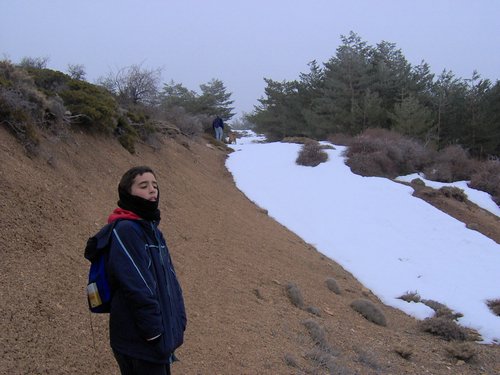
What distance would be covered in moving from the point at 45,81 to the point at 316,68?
116 ft

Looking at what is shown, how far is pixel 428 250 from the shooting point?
37.7 feet

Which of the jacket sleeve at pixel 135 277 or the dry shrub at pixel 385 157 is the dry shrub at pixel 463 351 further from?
the dry shrub at pixel 385 157

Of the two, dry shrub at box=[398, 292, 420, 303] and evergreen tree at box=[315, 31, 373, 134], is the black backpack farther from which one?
evergreen tree at box=[315, 31, 373, 134]

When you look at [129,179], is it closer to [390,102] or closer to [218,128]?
[218,128]

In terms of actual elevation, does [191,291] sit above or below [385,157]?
below

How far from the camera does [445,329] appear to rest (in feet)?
24.1

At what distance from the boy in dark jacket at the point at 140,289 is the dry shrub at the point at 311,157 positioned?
52.5ft

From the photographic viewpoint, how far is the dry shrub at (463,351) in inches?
255

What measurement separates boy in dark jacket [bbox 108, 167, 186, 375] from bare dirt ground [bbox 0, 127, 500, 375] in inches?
46.4

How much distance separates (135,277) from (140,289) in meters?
0.07

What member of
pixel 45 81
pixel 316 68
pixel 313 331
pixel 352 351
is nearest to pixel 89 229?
pixel 313 331

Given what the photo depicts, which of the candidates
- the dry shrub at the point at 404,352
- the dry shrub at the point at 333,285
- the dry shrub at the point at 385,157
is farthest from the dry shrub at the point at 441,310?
the dry shrub at the point at 385,157

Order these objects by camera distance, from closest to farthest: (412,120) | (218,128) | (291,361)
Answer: (291,361) < (218,128) < (412,120)

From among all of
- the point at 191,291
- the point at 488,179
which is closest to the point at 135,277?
the point at 191,291
